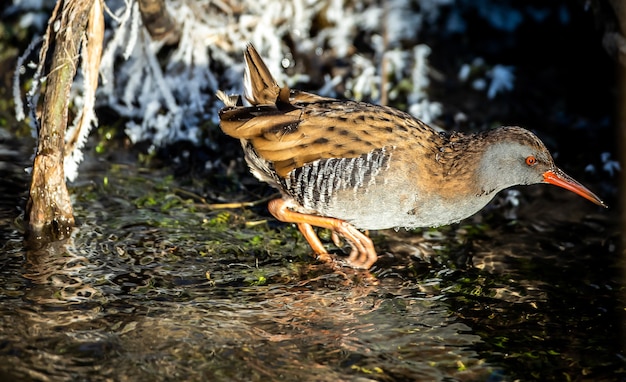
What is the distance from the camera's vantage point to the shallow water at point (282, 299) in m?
3.85

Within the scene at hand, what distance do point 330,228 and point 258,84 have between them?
0.96 meters

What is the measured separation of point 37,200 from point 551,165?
9.45ft

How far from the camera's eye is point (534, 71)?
7.88 meters

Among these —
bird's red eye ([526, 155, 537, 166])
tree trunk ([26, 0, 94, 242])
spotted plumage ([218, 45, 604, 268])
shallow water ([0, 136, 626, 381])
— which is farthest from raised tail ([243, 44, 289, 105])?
bird's red eye ([526, 155, 537, 166])

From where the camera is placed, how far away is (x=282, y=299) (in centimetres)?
448

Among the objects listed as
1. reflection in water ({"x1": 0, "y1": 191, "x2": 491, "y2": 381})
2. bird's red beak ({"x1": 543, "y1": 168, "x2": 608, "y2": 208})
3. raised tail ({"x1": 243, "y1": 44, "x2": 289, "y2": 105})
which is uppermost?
raised tail ({"x1": 243, "y1": 44, "x2": 289, "y2": 105})

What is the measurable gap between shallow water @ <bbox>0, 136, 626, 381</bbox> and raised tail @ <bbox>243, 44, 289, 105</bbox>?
32.6 inches

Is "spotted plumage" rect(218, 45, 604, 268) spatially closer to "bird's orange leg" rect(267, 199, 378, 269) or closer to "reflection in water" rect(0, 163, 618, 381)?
"bird's orange leg" rect(267, 199, 378, 269)

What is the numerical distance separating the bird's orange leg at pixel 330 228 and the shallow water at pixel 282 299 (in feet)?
0.35

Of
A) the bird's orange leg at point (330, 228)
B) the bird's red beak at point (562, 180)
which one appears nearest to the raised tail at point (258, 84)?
the bird's orange leg at point (330, 228)

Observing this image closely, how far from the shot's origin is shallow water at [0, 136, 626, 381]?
12.6 ft

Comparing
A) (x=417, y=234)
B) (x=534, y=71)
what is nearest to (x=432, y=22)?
(x=534, y=71)

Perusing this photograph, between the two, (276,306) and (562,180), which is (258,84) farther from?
(562,180)

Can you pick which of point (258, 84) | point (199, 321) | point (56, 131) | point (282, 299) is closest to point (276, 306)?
point (282, 299)
